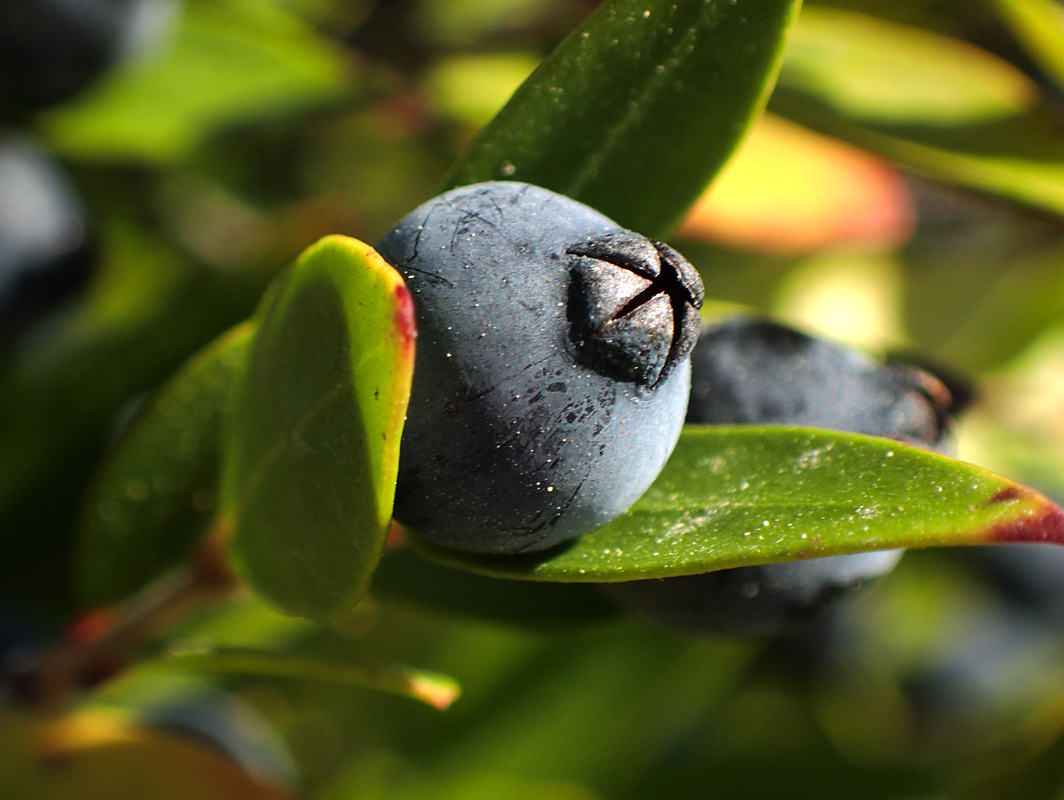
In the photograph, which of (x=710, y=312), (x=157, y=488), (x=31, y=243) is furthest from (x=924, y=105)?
(x=31, y=243)

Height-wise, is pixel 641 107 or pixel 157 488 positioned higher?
pixel 641 107

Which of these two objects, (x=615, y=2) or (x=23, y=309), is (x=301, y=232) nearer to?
(x=23, y=309)

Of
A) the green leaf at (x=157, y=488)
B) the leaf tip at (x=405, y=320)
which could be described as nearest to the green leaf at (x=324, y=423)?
the leaf tip at (x=405, y=320)

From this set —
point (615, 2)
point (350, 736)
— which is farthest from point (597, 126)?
point (350, 736)

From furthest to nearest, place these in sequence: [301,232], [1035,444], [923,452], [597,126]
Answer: [1035,444], [301,232], [597,126], [923,452]

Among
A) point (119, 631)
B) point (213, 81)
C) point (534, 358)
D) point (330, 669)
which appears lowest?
point (119, 631)

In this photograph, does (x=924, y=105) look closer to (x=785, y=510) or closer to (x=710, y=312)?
(x=710, y=312)
